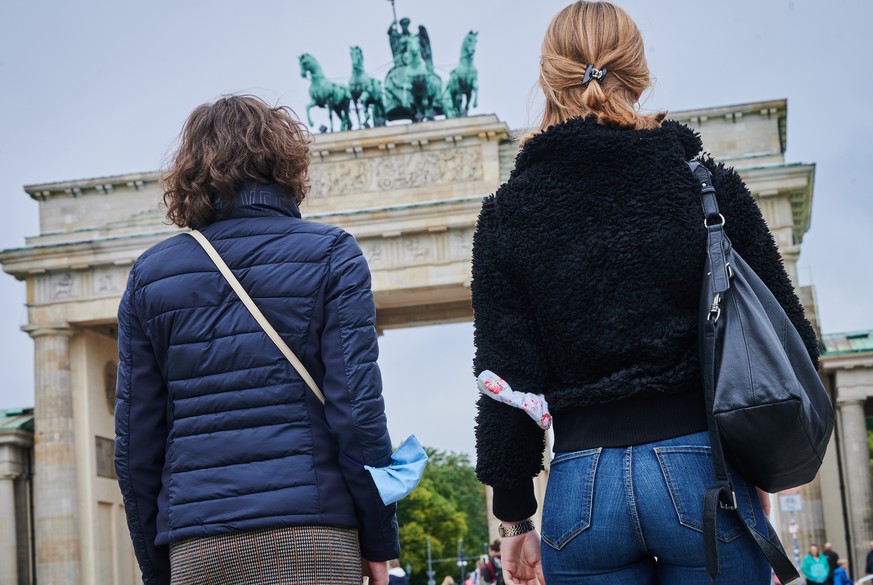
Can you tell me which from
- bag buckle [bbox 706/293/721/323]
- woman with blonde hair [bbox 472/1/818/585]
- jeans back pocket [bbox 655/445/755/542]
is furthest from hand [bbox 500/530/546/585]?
bag buckle [bbox 706/293/721/323]

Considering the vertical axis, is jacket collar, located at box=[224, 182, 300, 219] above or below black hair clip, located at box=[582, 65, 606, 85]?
below

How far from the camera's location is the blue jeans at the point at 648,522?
9.55 feet

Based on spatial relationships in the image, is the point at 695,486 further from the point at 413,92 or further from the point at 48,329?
the point at 48,329

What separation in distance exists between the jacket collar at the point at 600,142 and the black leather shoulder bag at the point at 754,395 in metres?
0.37

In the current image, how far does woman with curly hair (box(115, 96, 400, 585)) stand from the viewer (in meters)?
3.52

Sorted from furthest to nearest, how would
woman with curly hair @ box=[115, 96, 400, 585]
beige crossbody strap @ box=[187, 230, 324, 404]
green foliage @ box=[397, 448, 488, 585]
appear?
green foliage @ box=[397, 448, 488, 585]
beige crossbody strap @ box=[187, 230, 324, 404]
woman with curly hair @ box=[115, 96, 400, 585]

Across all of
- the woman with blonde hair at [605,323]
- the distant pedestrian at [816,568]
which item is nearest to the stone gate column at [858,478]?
the distant pedestrian at [816,568]

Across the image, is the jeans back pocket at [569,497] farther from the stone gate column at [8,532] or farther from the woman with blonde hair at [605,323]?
the stone gate column at [8,532]

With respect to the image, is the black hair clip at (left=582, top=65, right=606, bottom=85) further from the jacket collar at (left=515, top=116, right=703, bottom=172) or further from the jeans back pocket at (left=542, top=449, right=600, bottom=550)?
the jeans back pocket at (left=542, top=449, right=600, bottom=550)

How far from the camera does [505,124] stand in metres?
34.2

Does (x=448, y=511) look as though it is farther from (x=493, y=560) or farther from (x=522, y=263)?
(x=522, y=263)

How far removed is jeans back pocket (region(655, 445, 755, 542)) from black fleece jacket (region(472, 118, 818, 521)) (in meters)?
0.07

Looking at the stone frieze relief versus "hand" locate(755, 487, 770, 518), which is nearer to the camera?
"hand" locate(755, 487, 770, 518)

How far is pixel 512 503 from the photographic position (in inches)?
132
